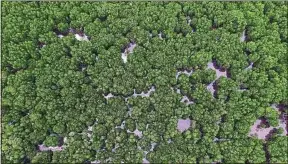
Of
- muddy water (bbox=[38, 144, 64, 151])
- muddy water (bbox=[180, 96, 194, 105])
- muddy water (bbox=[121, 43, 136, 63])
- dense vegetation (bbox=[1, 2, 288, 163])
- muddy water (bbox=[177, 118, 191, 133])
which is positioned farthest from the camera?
muddy water (bbox=[121, 43, 136, 63])

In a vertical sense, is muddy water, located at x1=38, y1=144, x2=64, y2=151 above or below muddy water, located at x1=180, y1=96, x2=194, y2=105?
below

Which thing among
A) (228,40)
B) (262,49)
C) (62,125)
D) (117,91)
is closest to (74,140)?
(62,125)

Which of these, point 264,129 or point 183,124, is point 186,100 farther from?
point 264,129

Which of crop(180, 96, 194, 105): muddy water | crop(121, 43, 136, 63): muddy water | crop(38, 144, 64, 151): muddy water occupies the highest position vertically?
crop(121, 43, 136, 63): muddy water

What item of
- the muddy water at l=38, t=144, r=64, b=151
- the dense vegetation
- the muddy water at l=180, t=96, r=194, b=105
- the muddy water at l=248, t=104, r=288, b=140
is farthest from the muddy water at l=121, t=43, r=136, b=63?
the muddy water at l=248, t=104, r=288, b=140

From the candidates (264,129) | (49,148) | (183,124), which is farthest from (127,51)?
(264,129)

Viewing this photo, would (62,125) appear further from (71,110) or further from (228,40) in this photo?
(228,40)

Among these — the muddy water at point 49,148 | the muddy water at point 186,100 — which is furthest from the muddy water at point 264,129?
the muddy water at point 49,148

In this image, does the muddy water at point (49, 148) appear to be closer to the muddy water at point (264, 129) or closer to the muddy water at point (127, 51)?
the muddy water at point (127, 51)

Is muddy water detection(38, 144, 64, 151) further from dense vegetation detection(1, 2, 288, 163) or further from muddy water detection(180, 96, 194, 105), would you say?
muddy water detection(180, 96, 194, 105)
